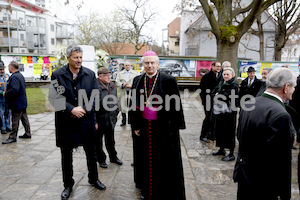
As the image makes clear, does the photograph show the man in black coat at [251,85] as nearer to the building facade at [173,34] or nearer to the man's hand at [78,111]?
the man's hand at [78,111]

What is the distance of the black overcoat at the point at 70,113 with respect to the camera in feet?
10.7

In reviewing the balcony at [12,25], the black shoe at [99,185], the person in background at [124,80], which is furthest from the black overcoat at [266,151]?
the balcony at [12,25]

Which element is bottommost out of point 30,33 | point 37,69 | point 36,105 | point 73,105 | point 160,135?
Answer: point 36,105

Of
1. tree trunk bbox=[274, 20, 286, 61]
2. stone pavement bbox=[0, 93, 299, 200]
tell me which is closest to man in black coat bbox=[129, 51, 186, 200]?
stone pavement bbox=[0, 93, 299, 200]

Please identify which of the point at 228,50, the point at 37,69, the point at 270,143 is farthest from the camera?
the point at 37,69

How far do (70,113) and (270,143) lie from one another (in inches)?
95.6

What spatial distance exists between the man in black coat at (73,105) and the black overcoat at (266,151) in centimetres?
210

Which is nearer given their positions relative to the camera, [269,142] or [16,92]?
[269,142]

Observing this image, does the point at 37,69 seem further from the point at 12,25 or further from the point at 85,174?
the point at 12,25

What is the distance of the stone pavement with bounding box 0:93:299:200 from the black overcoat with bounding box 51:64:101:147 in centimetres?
63

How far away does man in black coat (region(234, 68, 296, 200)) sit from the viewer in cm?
202

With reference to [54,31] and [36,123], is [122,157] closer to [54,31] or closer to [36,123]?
[36,123]

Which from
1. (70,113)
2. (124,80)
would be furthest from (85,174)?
(124,80)

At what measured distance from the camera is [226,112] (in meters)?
5.01
